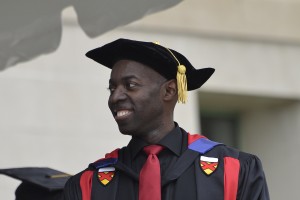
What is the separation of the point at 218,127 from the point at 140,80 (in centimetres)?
568

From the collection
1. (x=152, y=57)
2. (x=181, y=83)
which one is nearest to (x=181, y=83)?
(x=181, y=83)

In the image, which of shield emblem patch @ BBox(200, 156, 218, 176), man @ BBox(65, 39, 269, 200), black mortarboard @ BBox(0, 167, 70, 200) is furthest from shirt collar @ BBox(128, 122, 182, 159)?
black mortarboard @ BBox(0, 167, 70, 200)

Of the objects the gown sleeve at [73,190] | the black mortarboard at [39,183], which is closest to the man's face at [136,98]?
the gown sleeve at [73,190]

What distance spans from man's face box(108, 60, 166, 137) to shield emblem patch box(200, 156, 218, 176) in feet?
0.86

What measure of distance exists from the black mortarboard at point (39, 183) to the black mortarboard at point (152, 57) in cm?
114

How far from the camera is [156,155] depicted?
6043mm

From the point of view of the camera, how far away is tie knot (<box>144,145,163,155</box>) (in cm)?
604

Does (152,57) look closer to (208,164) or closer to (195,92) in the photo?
(208,164)

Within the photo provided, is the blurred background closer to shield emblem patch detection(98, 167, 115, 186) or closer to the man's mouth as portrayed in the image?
shield emblem patch detection(98, 167, 115, 186)

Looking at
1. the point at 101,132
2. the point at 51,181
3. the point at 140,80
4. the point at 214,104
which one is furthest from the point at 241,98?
the point at 140,80

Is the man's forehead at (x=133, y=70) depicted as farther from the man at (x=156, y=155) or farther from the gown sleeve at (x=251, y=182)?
the gown sleeve at (x=251, y=182)

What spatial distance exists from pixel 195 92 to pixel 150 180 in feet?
16.2

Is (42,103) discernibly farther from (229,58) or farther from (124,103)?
(124,103)

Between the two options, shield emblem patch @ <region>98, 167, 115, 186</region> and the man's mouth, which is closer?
the man's mouth
